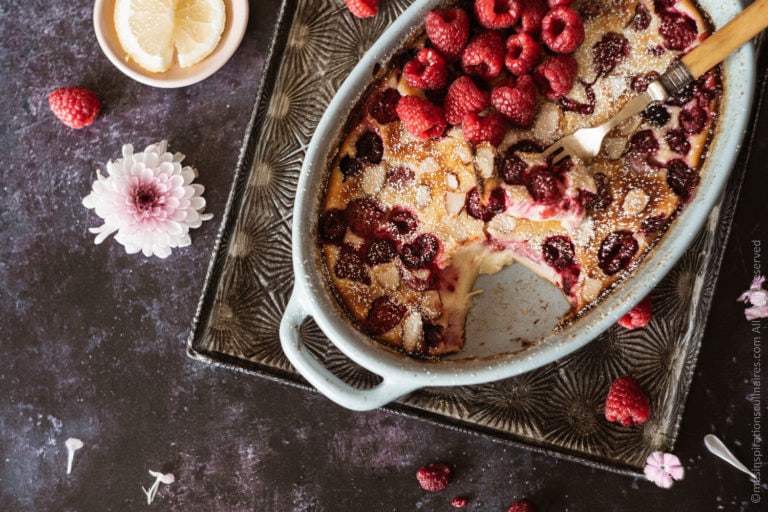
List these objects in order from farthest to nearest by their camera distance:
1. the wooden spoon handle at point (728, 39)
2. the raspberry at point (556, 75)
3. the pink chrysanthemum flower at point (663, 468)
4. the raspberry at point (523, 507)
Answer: the raspberry at point (523, 507) < the pink chrysanthemum flower at point (663, 468) < the raspberry at point (556, 75) < the wooden spoon handle at point (728, 39)

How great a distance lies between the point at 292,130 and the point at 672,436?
141 cm

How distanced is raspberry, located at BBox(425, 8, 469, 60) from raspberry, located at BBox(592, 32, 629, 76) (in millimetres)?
355

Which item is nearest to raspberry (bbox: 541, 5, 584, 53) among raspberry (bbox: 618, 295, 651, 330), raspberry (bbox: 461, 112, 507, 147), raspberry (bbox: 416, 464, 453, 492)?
raspberry (bbox: 461, 112, 507, 147)

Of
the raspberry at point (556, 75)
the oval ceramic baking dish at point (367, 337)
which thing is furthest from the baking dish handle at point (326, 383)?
the raspberry at point (556, 75)

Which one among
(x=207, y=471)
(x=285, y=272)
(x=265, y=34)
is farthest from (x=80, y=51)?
(x=207, y=471)

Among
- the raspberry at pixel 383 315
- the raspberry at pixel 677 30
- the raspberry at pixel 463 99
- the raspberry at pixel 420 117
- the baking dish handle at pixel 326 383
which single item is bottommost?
the baking dish handle at pixel 326 383

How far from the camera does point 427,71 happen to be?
1577 millimetres

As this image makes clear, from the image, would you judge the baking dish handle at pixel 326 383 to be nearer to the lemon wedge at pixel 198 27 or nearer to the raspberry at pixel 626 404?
the raspberry at pixel 626 404

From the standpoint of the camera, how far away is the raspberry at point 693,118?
5.35ft

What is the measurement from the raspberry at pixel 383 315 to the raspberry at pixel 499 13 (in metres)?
0.75

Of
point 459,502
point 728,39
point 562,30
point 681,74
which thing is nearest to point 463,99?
point 562,30

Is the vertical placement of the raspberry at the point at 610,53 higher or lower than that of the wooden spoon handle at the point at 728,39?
lower

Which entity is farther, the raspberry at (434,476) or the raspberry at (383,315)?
the raspberry at (434,476)

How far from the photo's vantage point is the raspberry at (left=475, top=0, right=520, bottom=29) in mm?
1571
